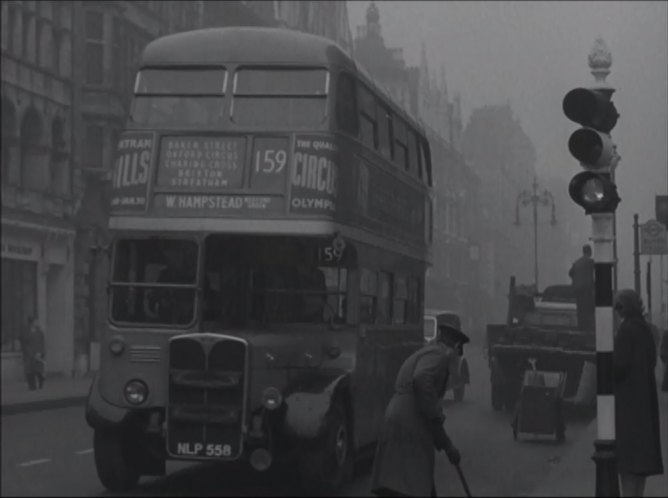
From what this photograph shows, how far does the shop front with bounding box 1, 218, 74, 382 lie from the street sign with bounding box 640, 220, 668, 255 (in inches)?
564

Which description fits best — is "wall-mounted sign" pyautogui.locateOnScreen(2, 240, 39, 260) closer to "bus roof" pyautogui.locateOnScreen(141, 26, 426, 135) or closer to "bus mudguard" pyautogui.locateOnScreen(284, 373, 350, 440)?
"bus roof" pyautogui.locateOnScreen(141, 26, 426, 135)

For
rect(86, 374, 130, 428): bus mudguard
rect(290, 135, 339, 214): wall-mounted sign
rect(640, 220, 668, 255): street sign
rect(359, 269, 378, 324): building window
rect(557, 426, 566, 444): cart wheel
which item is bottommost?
rect(557, 426, 566, 444): cart wheel

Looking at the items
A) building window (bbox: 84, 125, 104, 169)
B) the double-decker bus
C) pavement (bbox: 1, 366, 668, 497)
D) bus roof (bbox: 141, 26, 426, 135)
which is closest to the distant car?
pavement (bbox: 1, 366, 668, 497)

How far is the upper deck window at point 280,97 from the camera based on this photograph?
15.2 meters

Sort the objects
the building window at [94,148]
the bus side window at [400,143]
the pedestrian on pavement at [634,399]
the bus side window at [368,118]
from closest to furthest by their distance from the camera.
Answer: the pedestrian on pavement at [634,399] → the bus side window at [368,118] → the bus side window at [400,143] → the building window at [94,148]

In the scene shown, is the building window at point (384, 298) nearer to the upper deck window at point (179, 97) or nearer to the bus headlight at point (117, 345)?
the upper deck window at point (179, 97)

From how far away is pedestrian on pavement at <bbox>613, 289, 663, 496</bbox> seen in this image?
42.7ft

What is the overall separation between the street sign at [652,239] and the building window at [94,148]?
67.8 feet

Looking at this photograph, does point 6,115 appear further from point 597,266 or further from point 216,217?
point 597,266

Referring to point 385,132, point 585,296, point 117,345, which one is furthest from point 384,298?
point 585,296

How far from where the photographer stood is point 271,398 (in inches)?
563

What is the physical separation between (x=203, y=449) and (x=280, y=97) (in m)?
3.46

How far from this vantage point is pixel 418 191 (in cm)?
2027

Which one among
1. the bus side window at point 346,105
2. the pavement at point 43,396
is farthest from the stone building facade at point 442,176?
the bus side window at point 346,105
